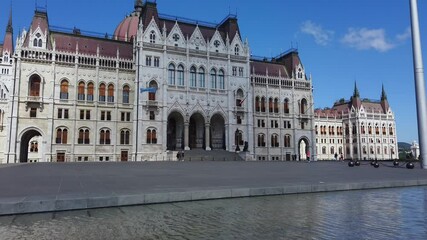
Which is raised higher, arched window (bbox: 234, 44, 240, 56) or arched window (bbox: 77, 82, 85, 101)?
arched window (bbox: 234, 44, 240, 56)

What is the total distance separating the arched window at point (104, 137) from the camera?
5750cm

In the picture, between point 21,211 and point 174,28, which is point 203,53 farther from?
point 21,211

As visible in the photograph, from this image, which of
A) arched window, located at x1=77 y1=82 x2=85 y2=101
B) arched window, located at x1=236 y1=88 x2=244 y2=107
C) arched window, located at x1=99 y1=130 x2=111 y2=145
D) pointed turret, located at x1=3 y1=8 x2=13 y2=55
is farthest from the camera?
pointed turret, located at x1=3 y1=8 x2=13 y2=55

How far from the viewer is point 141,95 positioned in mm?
58656

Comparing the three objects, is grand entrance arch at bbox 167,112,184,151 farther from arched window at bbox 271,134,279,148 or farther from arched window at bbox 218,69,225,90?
arched window at bbox 271,134,279,148

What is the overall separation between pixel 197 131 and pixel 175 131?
4.16 metres

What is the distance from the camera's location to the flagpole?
94.3 feet

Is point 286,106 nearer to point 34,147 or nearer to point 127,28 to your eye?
point 127,28

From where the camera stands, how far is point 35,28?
57469 mm

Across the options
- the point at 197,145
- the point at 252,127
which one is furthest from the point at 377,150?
the point at 197,145

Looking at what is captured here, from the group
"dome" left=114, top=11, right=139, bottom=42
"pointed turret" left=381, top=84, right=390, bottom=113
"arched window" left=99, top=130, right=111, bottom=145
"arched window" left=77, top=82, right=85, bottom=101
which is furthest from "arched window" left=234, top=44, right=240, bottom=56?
"pointed turret" left=381, top=84, right=390, bottom=113

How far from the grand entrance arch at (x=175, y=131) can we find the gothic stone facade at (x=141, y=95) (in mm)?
187

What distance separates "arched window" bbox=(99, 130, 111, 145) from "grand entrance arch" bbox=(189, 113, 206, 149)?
1506 cm

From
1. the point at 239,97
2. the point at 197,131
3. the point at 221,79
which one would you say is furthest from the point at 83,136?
the point at 239,97
